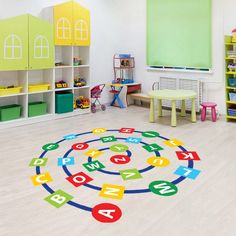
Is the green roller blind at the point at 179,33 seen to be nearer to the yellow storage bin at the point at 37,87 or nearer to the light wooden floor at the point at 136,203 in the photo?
the light wooden floor at the point at 136,203

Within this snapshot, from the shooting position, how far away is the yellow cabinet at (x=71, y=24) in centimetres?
559

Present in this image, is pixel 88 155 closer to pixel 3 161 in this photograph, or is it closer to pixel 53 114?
pixel 3 161

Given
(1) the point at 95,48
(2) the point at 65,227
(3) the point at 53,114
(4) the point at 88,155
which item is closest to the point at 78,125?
(3) the point at 53,114

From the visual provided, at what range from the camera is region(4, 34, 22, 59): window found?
16.2ft

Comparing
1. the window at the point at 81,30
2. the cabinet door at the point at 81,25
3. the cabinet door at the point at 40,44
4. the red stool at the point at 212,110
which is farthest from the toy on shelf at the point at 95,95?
the red stool at the point at 212,110

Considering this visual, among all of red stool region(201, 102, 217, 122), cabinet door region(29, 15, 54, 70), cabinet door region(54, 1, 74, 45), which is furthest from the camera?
cabinet door region(54, 1, 74, 45)

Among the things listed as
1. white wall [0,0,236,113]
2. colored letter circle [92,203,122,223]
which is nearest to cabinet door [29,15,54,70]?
white wall [0,0,236,113]

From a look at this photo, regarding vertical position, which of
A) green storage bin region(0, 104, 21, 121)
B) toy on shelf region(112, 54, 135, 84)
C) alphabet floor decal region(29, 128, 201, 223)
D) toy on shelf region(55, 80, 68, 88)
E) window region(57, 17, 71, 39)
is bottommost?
alphabet floor decal region(29, 128, 201, 223)

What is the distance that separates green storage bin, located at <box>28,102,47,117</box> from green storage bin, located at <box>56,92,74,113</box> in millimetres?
256

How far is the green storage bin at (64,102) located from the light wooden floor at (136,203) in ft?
5.10

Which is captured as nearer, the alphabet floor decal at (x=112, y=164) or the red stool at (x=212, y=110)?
the alphabet floor decal at (x=112, y=164)

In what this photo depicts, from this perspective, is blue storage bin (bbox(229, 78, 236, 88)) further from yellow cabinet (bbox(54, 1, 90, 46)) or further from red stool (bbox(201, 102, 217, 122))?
yellow cabinet (bbox(54, 1, 90, 46))

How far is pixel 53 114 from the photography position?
18.9 ft

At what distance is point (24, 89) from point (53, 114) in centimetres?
73
